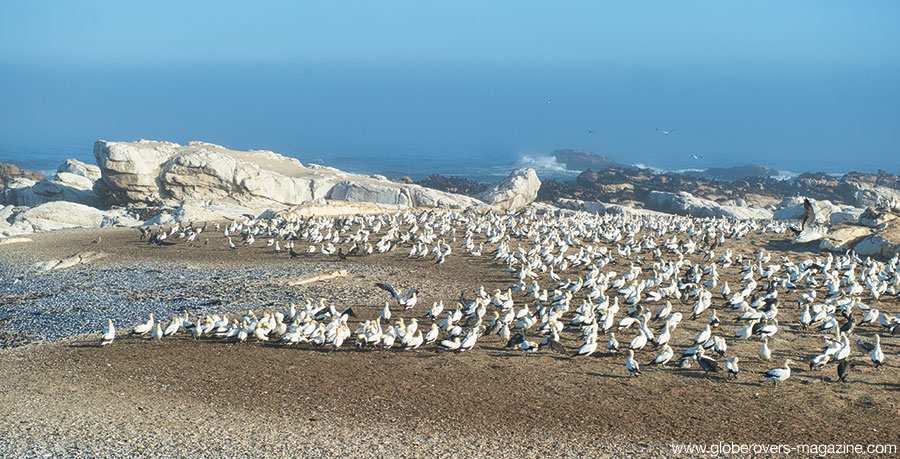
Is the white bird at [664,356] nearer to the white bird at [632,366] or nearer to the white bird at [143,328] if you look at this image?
the white bird at [632,366]

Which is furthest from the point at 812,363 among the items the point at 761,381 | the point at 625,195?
the point at 625,195

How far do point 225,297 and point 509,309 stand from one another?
801 cm

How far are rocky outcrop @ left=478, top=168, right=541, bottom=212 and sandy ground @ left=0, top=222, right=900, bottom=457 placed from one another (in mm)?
36033

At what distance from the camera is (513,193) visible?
53.0 m

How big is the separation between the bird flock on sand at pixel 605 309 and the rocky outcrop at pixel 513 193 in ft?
64.1

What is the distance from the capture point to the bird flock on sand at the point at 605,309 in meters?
15.1

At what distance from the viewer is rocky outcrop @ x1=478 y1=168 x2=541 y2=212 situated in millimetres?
52750

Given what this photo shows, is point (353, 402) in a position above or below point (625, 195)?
above

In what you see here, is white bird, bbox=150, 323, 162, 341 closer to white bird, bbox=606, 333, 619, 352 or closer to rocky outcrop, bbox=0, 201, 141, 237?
white bird, bbox=606, 333, 619, 352

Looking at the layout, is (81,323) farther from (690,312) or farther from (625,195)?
(625,195)

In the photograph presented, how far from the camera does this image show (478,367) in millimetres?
14289

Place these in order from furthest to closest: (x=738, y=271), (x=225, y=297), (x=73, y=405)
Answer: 1. (x=738, y=271)
2. (x=225, y=297)
3. (x=73, y=405)

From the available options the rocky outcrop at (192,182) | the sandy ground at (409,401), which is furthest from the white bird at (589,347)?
the rocky outcrop at (192,182)

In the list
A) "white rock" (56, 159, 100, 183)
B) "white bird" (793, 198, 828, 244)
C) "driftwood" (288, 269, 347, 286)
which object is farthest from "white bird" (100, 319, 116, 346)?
"white rock" (56, 159, 100, 183)
